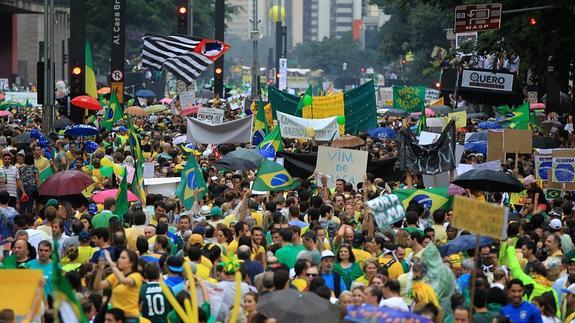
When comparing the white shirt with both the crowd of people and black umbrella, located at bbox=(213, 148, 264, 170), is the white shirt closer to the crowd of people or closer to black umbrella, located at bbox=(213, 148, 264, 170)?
the crowd of people

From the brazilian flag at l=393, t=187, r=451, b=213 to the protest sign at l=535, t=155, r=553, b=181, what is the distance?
3497 millimetres

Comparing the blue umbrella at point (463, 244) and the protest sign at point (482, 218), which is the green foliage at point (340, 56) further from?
the protest sign at point (482, 218)

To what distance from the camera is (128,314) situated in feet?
37.7

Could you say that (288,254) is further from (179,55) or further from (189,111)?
(179,55)

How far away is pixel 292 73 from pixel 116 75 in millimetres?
121579

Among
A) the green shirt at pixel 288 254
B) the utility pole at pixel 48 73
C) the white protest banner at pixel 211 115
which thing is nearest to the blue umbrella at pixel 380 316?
the green shirt at pixel 288 254

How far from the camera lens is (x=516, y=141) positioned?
76.5 feet

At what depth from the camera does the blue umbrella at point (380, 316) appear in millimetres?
9609

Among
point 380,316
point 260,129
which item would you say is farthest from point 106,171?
point 380,316

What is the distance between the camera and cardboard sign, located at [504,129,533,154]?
23266 millimetres

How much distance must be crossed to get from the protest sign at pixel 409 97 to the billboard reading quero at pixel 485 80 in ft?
24.8

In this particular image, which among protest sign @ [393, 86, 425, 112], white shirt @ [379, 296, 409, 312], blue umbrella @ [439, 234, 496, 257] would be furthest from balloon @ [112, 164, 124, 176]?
protest sign @ [393, 86, 425, 112]

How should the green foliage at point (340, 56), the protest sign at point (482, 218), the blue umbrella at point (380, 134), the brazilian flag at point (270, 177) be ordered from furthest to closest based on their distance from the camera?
the green foliage at point (340, 56), the blue umbrella at point (380, 134), the brazilian flag at point (270, 177), the protest sign at point (482, 218)

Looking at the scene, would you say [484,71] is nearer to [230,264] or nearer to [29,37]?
[230,264]
